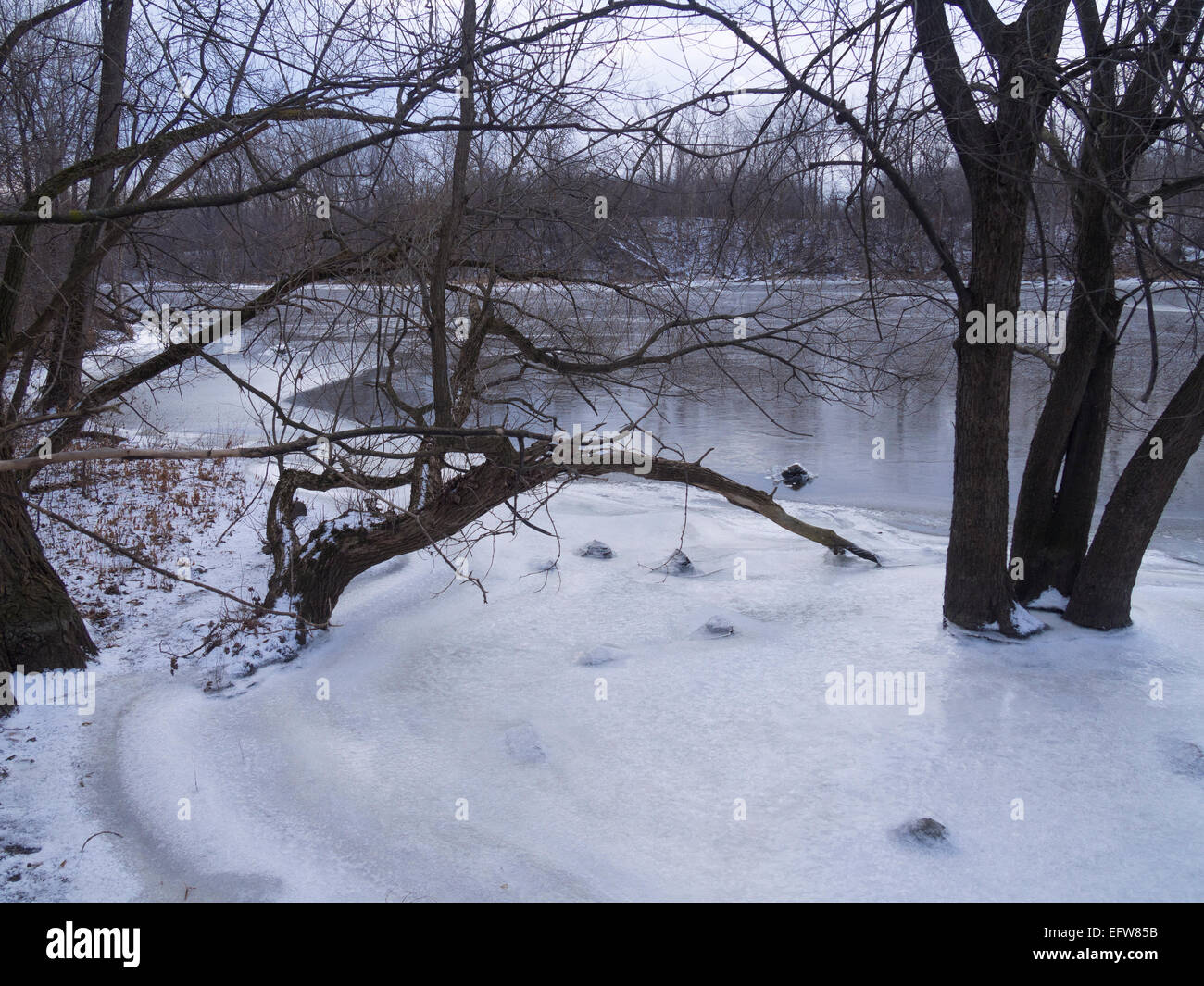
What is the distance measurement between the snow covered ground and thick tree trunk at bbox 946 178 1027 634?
0.34 meters

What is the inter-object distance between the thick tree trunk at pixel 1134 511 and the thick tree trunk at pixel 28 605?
6859 mm

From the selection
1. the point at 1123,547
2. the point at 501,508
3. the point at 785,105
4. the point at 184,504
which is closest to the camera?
the point at 785,105

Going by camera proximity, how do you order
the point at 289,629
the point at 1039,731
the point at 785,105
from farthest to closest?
the point at 289,629 < the point at 785,105 < the point at 1039,731

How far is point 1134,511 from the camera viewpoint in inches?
244

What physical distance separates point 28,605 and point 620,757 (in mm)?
3938

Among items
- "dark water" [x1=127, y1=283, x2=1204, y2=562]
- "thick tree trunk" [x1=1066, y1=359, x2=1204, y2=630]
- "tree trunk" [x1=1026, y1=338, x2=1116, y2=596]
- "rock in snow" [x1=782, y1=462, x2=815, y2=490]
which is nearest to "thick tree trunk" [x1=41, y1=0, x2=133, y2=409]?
"dark water" [x1=127, y1=283, x2=1204, y2=562]

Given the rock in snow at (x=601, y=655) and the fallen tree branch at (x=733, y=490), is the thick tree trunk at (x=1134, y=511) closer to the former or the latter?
the fallen tree branch at (x=733, y=490)

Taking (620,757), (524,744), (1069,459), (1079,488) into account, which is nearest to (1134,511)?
(1079,488)

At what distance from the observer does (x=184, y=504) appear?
10.2m

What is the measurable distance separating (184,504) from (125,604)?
2.88m

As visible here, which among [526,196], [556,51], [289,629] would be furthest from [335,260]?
[289,629]

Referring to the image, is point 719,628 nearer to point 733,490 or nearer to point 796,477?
point 733,490

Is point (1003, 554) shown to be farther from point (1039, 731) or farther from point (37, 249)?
point (37, 249)

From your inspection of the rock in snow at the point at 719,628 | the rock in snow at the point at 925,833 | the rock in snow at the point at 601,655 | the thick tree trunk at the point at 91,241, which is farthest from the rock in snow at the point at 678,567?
the thick tree trunk at the point at 91,241
